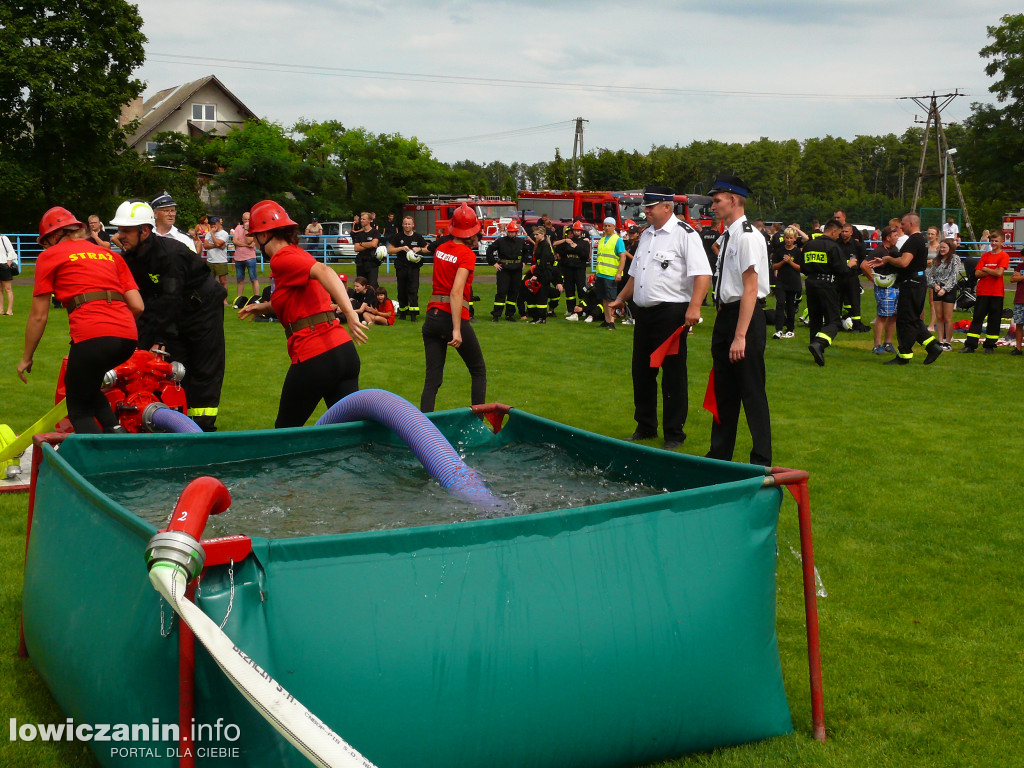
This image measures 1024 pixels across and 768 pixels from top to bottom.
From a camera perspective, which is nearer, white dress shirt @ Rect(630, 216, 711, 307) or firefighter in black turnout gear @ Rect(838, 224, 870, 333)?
white dress shirt @ Rect(630, 216, 711, 307)

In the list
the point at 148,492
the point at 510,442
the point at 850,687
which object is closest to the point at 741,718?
the point at 850,687

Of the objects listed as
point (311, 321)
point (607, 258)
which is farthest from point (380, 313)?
point (311, 321)

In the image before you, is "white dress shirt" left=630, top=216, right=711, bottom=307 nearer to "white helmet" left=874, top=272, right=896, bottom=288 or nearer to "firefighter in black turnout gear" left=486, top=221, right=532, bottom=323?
"white helmet" left=874, top=272, right=896, bottom=288

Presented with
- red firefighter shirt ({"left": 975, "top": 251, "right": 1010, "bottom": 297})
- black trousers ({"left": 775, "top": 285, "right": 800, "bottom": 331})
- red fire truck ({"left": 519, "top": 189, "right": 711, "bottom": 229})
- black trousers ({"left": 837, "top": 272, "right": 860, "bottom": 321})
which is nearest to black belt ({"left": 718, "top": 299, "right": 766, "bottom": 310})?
black trousers ({"left": 837, "top": 272, "right": 860, "bottom": 321})

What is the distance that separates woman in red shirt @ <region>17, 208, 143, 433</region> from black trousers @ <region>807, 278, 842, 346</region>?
11281 millimetres

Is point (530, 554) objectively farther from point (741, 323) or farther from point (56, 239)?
point (56, 239)

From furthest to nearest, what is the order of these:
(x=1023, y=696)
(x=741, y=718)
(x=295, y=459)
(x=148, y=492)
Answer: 1. (x=295, y=459)
2. (x=148, y=492)
3. (x=1023, y=696)
4. (x=741, y=718)

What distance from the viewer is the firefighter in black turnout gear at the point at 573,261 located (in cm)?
2075

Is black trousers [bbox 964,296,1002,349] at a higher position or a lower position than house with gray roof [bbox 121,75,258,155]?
lower

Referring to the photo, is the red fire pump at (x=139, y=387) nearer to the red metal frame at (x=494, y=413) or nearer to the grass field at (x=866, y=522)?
the grass field at (x=866, y=522)

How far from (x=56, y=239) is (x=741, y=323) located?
15.6 ft

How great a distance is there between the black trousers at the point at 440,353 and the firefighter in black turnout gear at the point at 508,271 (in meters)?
11.2

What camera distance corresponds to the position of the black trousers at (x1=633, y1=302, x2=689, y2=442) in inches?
326

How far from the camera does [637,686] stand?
10.5ft
